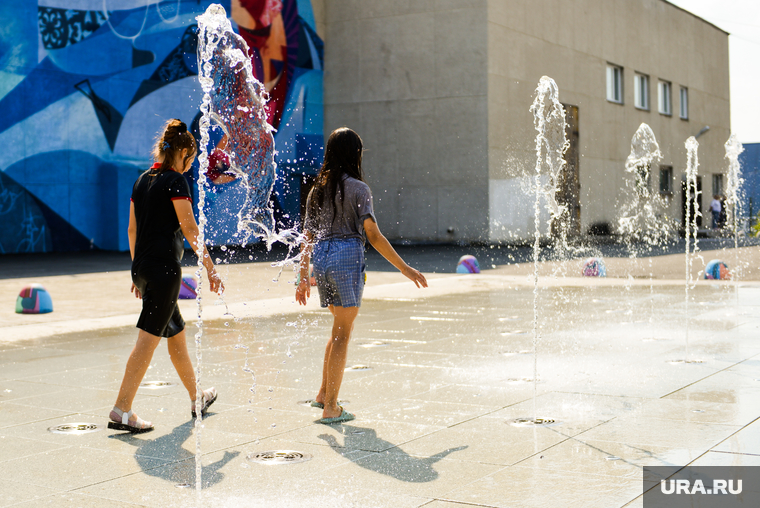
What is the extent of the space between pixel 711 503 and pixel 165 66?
967 inches

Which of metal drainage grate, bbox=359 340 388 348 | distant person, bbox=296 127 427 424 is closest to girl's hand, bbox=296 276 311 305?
distant person, bbox=296 127 427 424

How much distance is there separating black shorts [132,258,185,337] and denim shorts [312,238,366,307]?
90 cm

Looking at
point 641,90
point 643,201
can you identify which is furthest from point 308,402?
point 641,90

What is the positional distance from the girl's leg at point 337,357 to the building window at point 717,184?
149 ft

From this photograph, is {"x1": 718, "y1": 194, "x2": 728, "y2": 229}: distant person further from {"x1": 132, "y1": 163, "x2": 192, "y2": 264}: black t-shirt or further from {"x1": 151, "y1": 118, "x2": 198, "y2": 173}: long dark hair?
{"x1": 132, "y1": 163, "x2": 192, "y2": 264}: black t-shirt

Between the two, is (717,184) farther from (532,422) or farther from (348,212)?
(348,212)

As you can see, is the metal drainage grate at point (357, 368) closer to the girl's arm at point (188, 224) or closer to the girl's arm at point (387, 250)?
the girl's arm at point (387, 250)

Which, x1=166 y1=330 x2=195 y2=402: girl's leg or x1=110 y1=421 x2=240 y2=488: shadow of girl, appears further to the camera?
x1=166 y1=330 x2=195 y2=402: girl's leg

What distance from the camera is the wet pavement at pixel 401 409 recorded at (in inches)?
161

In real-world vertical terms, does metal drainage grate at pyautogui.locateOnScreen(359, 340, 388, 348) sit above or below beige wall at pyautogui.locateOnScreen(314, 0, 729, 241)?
below

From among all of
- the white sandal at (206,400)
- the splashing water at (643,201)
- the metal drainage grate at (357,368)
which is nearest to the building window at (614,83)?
the splashing water at (643,201)

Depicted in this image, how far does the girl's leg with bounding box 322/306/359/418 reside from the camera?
5402mm

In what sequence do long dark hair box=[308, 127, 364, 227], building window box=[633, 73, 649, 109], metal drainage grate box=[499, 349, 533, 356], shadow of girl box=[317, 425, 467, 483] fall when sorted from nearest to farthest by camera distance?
shadow of girl box=[317, 425, 467, 483] → long dark hair box=[308, 127, 364, 227] → metal drainage grate box=[499, 349, 533, 356] → building window box=[633, 73, 649, 109]

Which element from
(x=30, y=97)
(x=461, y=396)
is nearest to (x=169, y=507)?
(x=461, y=396)
